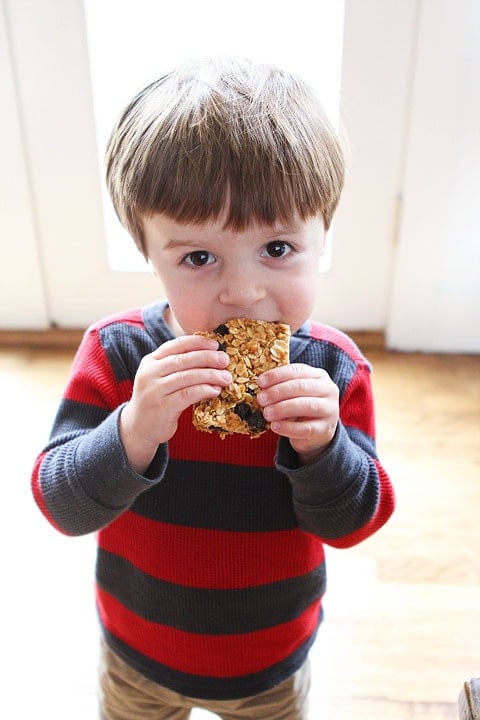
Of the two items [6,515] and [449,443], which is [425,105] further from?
[6,515]

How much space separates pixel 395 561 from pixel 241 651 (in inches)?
22.1

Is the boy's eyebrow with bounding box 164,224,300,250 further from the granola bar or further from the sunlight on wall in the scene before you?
the sunlight on wall

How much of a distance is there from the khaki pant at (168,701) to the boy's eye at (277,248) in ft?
1.73

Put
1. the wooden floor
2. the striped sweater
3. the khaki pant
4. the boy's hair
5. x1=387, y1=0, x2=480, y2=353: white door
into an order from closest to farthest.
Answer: the boy's hair
the striped sweater
the khaki pant
the wooden floor
x1=387, y1=0, x2=480, y2=353: white door

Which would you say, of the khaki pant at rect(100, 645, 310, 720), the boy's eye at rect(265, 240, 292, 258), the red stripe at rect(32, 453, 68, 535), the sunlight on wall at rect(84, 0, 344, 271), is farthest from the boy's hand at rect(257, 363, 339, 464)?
the sunlight on wall at rect(84, 0, 344, 271)

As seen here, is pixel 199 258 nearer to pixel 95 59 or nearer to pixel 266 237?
pixel 266 237

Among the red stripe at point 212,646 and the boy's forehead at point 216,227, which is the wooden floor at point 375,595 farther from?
the boy's forehead at point 216,227

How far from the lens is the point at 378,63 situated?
1507 mm

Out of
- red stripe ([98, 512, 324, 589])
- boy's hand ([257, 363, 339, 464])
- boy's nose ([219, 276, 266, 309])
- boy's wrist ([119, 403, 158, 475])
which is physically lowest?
red stripe ([98, 512, 324, 589])

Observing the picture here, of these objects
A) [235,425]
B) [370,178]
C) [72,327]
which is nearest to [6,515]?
[72,327]

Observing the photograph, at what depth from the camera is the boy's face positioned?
0.64 m

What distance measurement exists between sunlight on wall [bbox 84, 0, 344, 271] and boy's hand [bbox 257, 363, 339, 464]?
0.97 meters

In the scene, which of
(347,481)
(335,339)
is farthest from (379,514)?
(335,339)

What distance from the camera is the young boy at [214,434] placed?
64 cm
